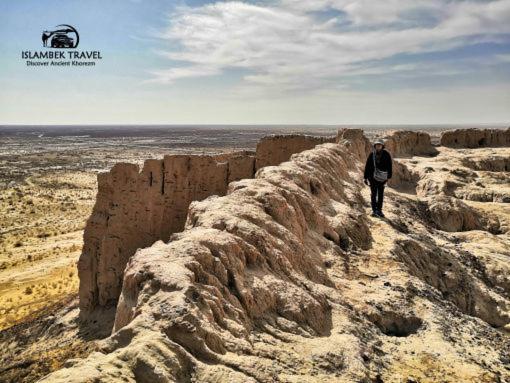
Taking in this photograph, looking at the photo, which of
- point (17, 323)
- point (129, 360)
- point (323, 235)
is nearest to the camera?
point (129, 360)

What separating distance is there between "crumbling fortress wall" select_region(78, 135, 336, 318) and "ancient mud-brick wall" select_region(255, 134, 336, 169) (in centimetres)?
344

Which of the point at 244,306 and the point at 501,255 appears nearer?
the point at 244,306

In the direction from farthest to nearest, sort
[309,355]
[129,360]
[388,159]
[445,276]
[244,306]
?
[388,159] → [445,276] → [244,306] → [309,355] → [129,360]

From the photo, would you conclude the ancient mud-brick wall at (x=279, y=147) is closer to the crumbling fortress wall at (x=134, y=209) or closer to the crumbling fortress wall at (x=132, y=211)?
the crumbling fortress wall at (x=134, y=209)

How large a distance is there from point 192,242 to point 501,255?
34.0 ft

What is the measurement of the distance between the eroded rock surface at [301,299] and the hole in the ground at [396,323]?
21mm

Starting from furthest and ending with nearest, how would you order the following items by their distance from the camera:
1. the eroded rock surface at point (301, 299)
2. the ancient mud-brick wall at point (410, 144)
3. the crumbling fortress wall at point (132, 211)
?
the ancient mud-brick wall at point (410, 144), the crumbling fortress wall at point (132, 211), the eroded rock surface at point (301, 299)

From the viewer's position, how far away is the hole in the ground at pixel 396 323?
24.7 ft

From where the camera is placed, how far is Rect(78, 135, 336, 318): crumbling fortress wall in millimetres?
15656

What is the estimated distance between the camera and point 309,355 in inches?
221

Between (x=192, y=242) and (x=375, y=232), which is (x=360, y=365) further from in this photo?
(x=375, y=232)

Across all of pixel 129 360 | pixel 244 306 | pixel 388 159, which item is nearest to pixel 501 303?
pixel 388 159

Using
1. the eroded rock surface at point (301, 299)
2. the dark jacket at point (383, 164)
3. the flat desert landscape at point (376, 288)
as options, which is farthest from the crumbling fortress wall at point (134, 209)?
the dark jacket at point (383, 164)

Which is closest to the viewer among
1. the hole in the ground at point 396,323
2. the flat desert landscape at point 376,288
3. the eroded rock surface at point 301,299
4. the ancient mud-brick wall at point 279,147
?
the eroded rock surface at point 301,299
